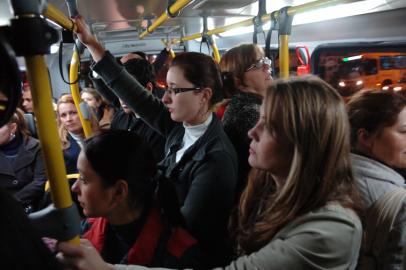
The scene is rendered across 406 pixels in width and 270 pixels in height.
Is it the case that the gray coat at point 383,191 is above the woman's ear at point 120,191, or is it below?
below

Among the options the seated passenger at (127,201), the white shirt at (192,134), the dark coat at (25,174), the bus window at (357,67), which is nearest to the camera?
the seated passenger at (127,201)

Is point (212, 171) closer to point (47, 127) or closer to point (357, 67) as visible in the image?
point (47, 127)

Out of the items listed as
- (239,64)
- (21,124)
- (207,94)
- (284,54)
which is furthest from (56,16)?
(21,124)

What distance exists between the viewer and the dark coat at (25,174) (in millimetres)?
2787

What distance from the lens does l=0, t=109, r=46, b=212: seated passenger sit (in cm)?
279

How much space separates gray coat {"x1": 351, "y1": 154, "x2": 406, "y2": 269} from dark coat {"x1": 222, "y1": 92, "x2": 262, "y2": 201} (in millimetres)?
652

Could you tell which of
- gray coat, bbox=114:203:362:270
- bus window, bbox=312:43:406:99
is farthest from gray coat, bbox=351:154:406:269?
bus window, bbox=312:43:406:99

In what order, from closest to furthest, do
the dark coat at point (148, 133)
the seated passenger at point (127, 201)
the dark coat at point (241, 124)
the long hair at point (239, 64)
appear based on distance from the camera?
the seated passenger at point (127, 201), the dark coat at point (241, 124), the long hair at point (239, 64), the dark coat at point (148, 133)

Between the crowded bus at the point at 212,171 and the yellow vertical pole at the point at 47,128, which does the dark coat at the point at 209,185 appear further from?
the yellow vertical pole at the point at 47,128

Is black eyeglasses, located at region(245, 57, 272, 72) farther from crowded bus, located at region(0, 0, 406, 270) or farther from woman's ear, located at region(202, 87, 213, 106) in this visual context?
woman's ear, located at region(202, 87, 213, 106)

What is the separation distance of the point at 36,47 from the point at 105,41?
19.0ft

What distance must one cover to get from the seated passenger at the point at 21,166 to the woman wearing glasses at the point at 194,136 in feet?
4.21

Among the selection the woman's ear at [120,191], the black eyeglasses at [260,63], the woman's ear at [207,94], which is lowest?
the woman's ear at [120,191]

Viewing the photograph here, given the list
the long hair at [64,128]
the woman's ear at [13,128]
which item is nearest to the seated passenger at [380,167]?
the long hair at [64,128]
